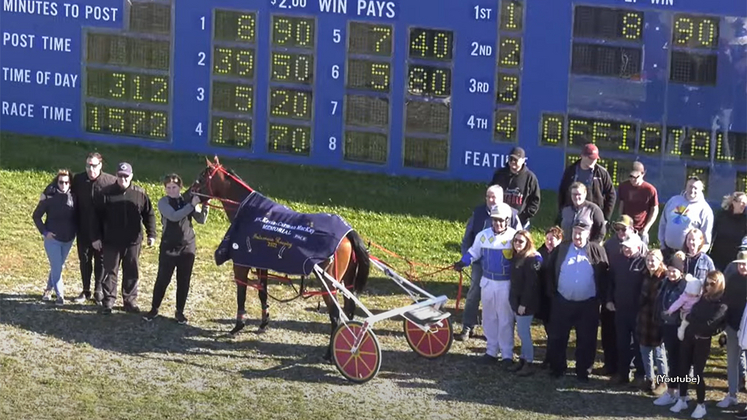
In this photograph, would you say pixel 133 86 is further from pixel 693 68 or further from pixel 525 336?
pixel 525 336

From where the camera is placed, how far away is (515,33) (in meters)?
20.6

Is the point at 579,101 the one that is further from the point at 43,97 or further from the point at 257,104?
the point at 43,97

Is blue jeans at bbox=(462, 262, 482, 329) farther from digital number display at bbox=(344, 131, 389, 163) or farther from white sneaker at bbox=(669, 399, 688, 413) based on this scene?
digital number display at bbox=(344, 131, 389, 163)

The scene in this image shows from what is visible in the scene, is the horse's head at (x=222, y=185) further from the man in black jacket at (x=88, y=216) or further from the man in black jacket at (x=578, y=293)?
the man in black jacket at (x=578, y=293)

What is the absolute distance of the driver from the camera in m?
16.1

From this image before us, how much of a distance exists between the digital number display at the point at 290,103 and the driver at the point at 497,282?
218 inches

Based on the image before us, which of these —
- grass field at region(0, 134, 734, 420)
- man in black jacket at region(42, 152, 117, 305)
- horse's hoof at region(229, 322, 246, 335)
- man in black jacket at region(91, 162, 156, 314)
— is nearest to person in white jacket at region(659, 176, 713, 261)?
grass field at region(0, 134, 734, 420)

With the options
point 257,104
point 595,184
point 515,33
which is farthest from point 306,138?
point 595,184

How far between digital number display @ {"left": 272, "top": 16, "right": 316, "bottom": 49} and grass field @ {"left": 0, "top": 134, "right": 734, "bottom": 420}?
7.20ft

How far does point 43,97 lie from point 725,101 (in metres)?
9.02

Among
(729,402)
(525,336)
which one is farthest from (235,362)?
(729,402)

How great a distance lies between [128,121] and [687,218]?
8304 mm

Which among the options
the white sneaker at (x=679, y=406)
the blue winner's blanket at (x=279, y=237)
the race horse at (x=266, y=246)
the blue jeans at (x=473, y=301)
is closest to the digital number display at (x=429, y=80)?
the race horse at (x=266, y=246)

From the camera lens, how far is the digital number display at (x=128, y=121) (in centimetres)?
2180
